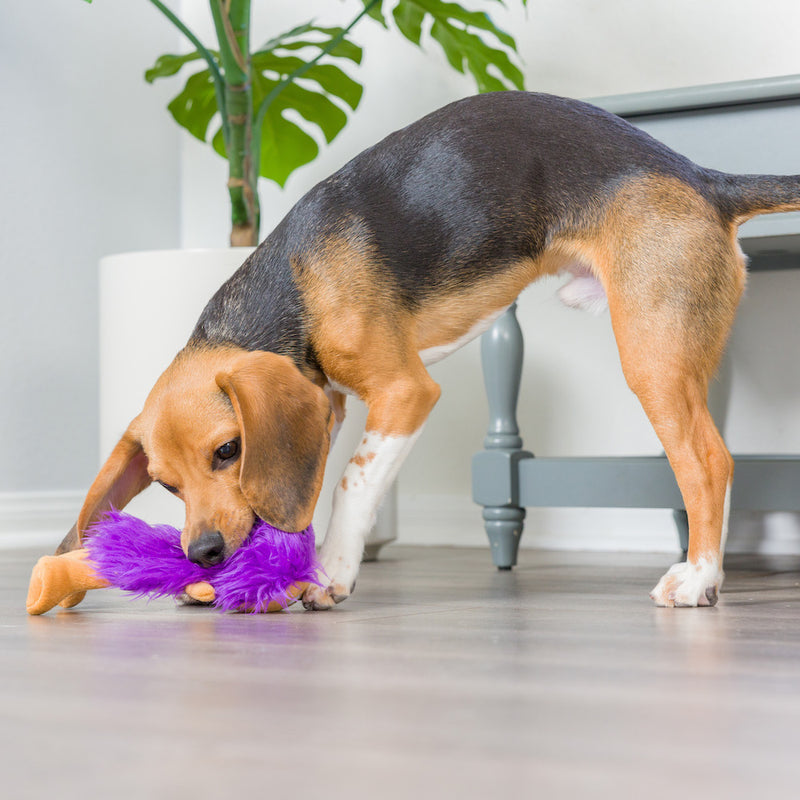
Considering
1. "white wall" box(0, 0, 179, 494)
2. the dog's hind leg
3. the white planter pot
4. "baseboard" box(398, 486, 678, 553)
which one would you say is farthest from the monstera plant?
the dog's hind leg

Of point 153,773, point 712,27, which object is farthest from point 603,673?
point 712,27

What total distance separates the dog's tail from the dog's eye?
95 centimetres

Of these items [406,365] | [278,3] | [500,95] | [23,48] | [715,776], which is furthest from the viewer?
[278,3]

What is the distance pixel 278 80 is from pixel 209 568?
6.50 ft

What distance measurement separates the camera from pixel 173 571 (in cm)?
168

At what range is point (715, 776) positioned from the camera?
701 millimetres

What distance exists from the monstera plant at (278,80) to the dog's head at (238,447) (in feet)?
4.31

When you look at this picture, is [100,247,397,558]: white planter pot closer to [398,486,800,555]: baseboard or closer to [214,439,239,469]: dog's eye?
[398,486,800,555]: baseboard

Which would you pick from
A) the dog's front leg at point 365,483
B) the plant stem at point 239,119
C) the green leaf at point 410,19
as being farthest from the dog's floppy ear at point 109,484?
the green leaf at point 410,19

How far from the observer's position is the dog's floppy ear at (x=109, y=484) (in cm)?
178

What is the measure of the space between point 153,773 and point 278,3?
3.69 metres

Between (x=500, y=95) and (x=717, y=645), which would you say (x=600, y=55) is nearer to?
(x=500, y=95)

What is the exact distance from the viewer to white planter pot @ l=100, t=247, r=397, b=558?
104 inches

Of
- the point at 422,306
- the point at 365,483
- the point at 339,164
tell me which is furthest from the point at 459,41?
the point at 365,483
